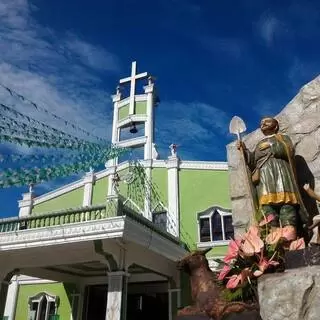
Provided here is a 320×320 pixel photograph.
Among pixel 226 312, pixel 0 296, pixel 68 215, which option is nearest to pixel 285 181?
pixel 226 312

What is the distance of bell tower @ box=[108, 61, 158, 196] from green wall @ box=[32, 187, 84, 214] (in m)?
1.81

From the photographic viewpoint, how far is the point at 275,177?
4.52 meters

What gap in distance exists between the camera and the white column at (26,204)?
19172mm

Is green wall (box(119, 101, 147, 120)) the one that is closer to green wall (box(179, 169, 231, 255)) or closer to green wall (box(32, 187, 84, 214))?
green wall (box(179, 169, 231, 255))

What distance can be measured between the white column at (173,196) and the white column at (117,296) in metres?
5.54

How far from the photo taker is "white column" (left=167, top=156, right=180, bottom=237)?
16266 millimetres

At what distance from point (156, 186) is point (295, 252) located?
14323 mm

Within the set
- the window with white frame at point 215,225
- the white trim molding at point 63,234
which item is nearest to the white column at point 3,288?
the white trim molding at point 63,234

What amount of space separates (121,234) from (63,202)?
9313mm

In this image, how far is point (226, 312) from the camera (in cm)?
303

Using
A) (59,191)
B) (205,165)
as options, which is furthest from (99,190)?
(205,165)

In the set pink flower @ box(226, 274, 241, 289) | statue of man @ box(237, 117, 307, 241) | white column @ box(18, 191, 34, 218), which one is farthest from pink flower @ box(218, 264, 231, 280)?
white column @ box(18, 191, 34, 218)

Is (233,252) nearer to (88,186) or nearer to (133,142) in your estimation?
(133,142)

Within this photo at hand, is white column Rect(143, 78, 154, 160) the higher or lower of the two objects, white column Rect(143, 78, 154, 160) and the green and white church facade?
the higher
